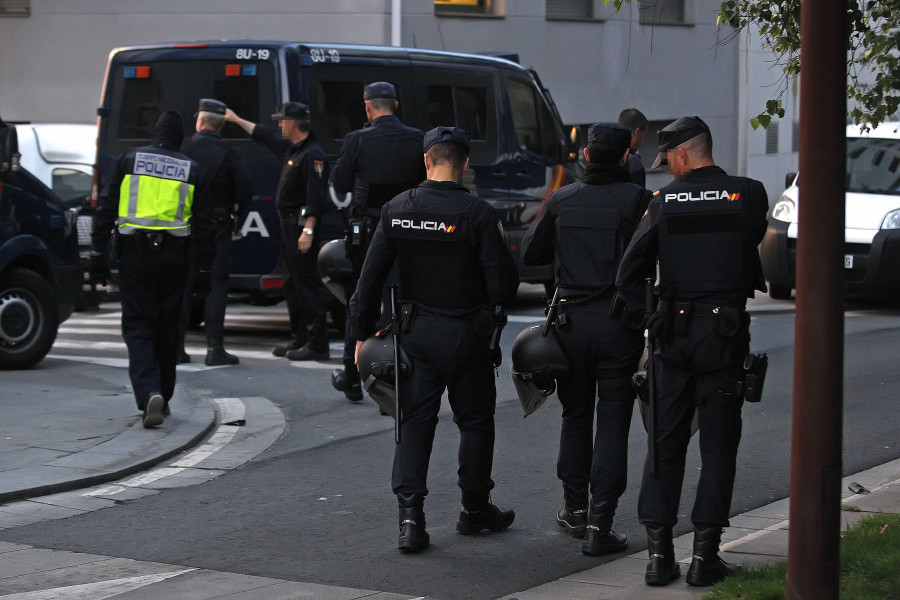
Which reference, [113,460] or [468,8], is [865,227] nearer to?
[113,460]

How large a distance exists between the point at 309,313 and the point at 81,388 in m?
2.02

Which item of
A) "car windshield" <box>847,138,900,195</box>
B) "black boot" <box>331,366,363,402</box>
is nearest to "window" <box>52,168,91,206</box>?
"black boot" <box>331,366,363,402</box>

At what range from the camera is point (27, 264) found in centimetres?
1081

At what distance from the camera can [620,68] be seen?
24.4 meters

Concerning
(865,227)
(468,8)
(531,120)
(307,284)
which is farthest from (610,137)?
(468,8)

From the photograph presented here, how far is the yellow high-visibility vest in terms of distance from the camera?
8.43 metres

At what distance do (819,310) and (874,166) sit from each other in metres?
12.1

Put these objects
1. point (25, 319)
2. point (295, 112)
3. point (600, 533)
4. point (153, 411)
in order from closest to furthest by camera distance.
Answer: point (600, 533) → point (153, 411) → point (295, 112) → point (25, 319)

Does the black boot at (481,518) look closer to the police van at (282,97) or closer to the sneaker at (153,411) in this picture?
the sneaker at (153,411)

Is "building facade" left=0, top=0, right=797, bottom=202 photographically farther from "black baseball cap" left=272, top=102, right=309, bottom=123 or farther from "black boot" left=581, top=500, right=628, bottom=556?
"black boot" left=581, top=500, right=628, bottom=556

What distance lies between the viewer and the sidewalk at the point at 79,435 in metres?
7.22

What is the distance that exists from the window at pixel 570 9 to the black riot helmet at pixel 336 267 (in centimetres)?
1604

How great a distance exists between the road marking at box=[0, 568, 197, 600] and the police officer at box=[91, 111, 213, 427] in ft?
9.96

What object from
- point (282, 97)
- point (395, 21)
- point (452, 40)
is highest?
point (395, 21)
